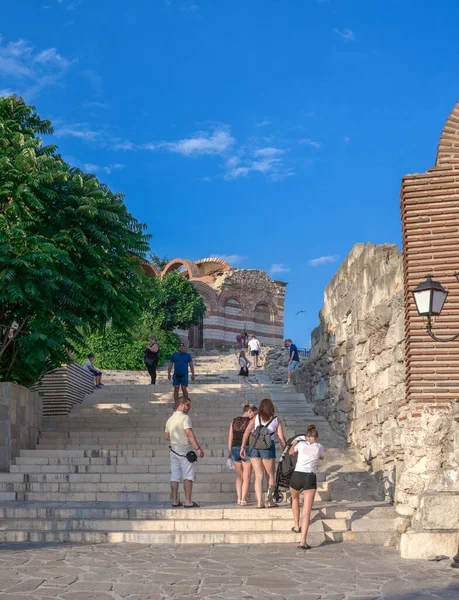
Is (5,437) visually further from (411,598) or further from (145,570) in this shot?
(411,598)

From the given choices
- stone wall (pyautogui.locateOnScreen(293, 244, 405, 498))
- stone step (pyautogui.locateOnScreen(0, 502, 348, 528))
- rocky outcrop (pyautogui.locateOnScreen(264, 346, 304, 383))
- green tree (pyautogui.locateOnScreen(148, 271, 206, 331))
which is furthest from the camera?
green tree (pyautogui.locateOnScreen(148, 271, 206, 331))

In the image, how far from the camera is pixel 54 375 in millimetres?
17453

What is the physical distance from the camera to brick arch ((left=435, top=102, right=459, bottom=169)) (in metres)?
9.80

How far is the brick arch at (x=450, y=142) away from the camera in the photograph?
9797mm

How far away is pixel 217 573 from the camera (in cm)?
706

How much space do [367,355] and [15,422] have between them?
6291mm

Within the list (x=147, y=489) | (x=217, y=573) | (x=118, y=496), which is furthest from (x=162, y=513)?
(x=217, y=573)

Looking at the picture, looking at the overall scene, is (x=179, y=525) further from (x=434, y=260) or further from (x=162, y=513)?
(x=434, y=260)

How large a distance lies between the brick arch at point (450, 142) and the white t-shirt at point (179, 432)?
4767 mm

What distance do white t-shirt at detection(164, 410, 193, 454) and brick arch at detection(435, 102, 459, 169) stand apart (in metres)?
4.77

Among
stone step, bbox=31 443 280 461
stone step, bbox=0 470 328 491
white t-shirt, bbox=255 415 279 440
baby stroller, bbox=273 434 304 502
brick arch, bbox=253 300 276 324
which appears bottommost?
stone step, bbox=0 470 328 491

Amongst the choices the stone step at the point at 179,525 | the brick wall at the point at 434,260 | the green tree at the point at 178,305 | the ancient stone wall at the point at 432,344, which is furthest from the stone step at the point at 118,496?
the green tree at the point at 178,305

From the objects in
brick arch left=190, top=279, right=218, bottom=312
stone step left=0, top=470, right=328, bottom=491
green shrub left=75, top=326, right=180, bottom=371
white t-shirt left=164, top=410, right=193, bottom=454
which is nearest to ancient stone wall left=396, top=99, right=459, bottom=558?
stone step left=0, top=470, right=328, bottom=491

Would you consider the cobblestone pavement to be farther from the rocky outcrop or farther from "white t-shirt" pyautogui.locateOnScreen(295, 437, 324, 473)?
the rocky outcrop
